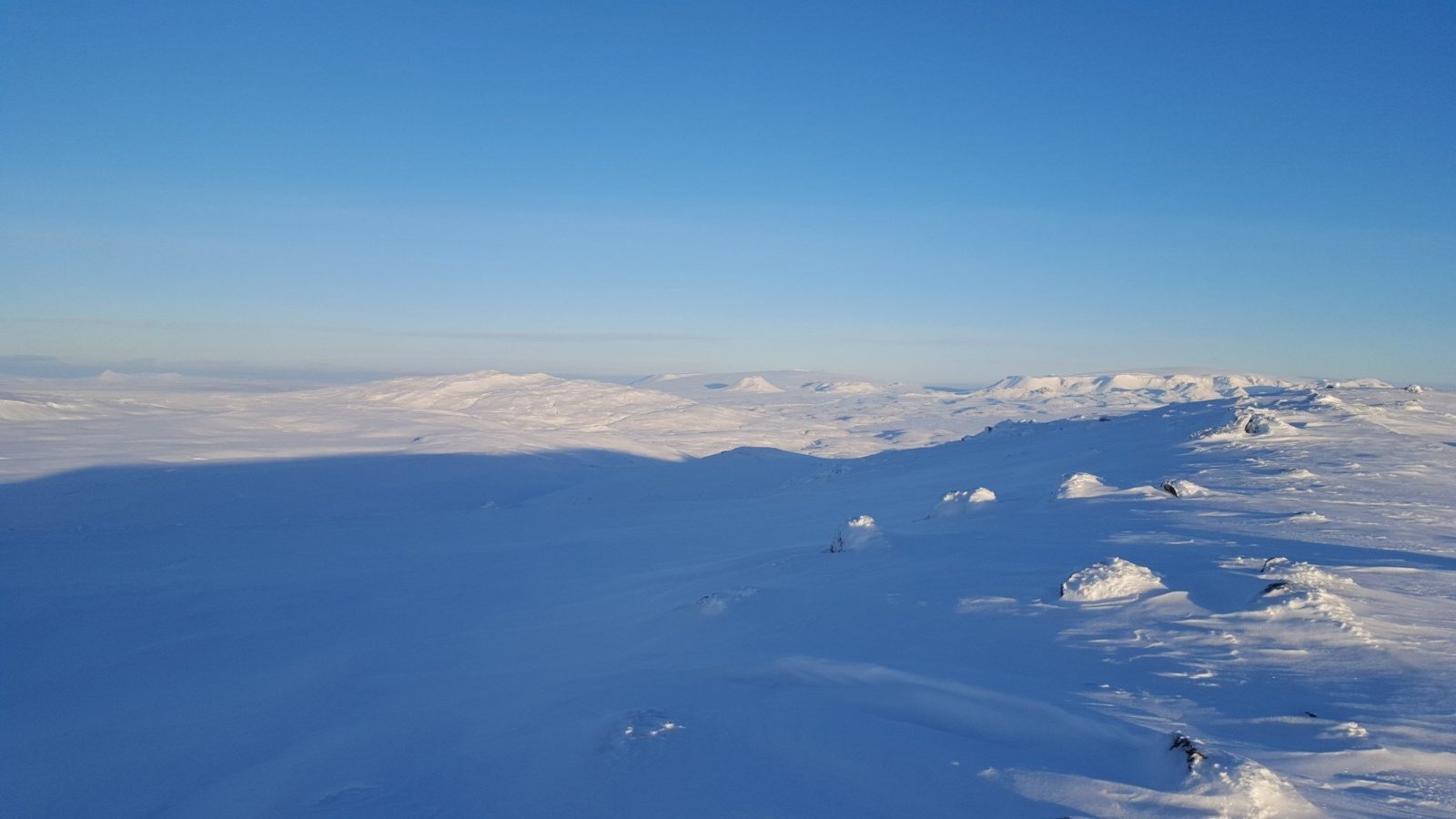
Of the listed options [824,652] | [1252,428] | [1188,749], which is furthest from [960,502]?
[1188,749]

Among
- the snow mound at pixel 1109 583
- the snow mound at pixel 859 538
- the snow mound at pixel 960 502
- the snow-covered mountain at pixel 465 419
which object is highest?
the snow mound at pixel 1109 583

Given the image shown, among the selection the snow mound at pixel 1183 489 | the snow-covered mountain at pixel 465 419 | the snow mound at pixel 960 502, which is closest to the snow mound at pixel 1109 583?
the snow mound at pixel 1183 489

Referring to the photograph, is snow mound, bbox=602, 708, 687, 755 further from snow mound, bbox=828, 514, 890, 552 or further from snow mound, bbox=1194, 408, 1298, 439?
snow mound, bbox=1194, 408, 1298, 439

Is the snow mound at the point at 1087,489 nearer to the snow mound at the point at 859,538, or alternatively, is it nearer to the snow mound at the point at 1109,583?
the snow mound at the point at 859,538

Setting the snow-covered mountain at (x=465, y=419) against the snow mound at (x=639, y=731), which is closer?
the snow mound at (x=639, y=731)

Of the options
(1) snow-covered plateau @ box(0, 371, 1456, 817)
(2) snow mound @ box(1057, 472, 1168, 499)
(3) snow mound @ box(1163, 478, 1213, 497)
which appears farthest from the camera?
(2) snow mound @ box(1057, 472, 1168, 499)

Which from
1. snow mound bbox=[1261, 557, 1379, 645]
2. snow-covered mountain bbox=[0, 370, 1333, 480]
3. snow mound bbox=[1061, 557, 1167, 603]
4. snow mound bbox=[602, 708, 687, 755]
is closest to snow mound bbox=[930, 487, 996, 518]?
snow mound bbox=[1061, 557, 1167, 603]

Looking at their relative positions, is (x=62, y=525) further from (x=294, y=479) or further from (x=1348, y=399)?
(x=1348, y=399)
